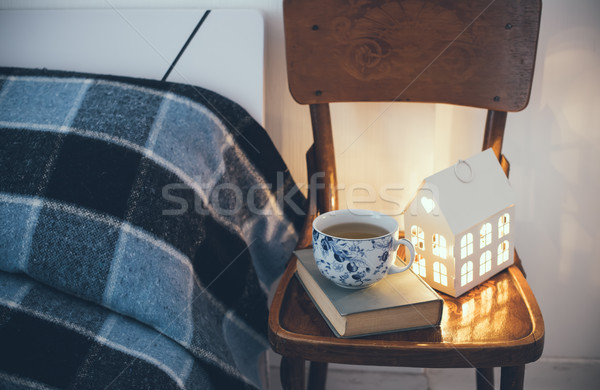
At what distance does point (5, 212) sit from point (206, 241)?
10.1 inches

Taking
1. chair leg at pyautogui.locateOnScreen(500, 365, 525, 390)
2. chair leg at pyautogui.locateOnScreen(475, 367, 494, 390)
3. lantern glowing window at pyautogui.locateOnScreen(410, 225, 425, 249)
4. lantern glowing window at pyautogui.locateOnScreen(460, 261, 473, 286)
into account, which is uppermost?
lantern glowing window at pyautogui.locateOnScreen(410, 225, 425, 249)

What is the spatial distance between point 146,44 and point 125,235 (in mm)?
406

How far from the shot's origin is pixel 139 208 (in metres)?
0.60

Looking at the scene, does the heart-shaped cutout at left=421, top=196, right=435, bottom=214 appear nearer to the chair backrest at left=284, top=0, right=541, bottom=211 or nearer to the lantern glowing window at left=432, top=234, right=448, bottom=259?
the lantern glowing window at left=432, top=234, right=448, bottom=259

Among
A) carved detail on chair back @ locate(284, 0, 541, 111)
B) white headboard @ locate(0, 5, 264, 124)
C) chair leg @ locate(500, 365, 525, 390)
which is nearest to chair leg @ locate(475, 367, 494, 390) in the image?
chair leg @ locate(500, 365, 525, 390)

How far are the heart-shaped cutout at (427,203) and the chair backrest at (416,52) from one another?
20cm

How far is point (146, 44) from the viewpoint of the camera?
0.84 meters

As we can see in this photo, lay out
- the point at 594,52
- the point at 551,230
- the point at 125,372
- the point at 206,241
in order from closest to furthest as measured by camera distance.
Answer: the point at 125,372
the point at 206,241
the point at 594,52
the point at 551,230

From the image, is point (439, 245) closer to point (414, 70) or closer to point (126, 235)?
point (414, 70)

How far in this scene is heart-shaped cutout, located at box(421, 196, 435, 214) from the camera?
1.92 ft

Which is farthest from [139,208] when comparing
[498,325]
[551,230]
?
[551,230]

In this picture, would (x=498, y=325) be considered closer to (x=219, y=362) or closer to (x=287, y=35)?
(x=219, y=362)

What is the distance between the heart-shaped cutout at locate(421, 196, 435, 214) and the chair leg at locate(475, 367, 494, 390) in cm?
31

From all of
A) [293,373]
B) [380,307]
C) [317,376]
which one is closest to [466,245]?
[380,307]
